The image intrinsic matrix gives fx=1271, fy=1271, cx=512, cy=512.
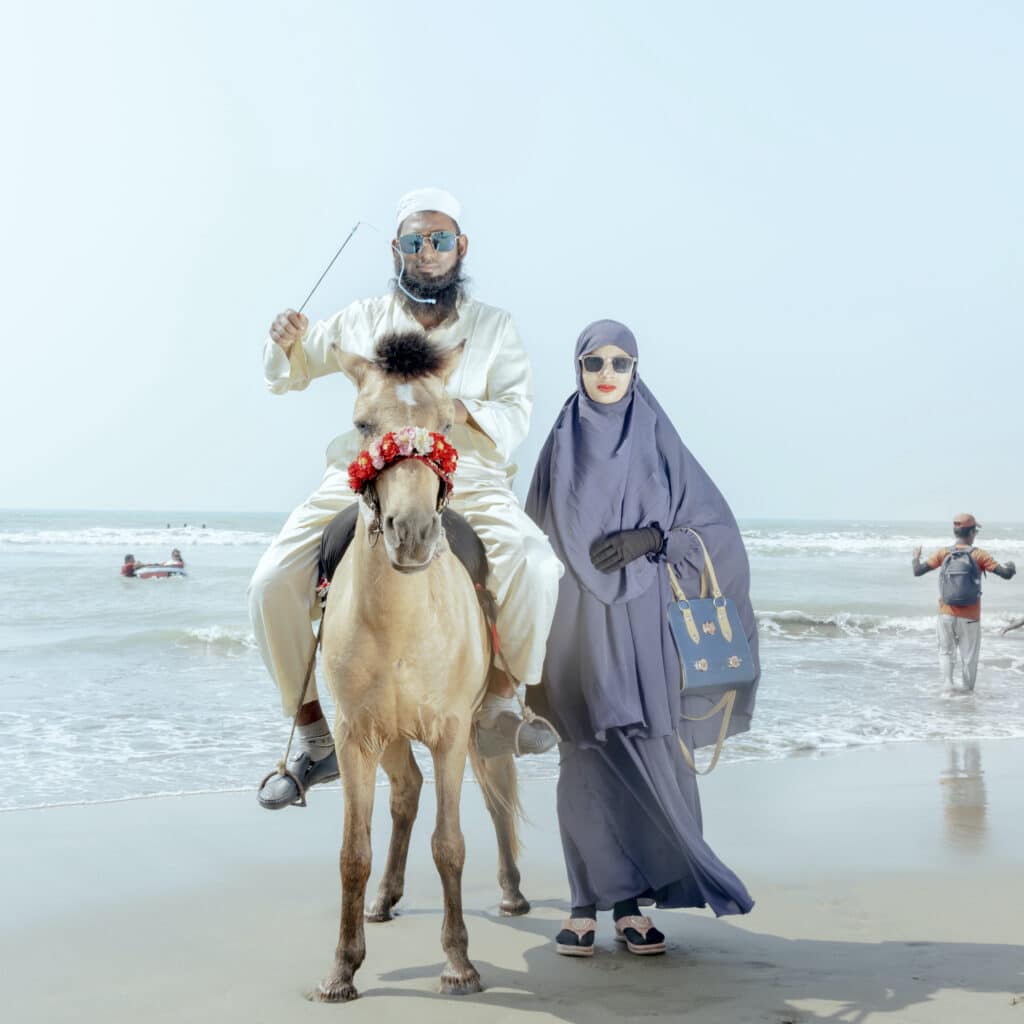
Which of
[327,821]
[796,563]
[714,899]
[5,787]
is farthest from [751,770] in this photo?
[796,563]

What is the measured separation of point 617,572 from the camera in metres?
4.76

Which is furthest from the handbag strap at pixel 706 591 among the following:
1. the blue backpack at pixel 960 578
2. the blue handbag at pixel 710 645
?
the blue backpack at pixel 960 578

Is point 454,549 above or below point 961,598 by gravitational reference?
above

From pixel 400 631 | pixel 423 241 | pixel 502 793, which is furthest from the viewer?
pixel 502 793

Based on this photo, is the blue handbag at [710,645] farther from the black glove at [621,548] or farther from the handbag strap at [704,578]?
the black glove at [621,548]

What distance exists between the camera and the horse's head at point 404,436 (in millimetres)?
3477

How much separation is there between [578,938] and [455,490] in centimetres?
171

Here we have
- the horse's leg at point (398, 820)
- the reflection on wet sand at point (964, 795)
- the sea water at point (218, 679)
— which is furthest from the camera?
the sea water at point (218, 679)

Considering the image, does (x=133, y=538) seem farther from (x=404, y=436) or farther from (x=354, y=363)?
(x=404, y=436)

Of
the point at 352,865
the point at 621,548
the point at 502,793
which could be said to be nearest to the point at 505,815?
the point at 502,793

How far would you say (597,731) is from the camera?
15.4 feet

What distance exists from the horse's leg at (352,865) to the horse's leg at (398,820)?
778mm

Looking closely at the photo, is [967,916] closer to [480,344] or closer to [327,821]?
[480,344]

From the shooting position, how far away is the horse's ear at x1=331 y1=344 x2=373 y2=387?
3875 millimetres
